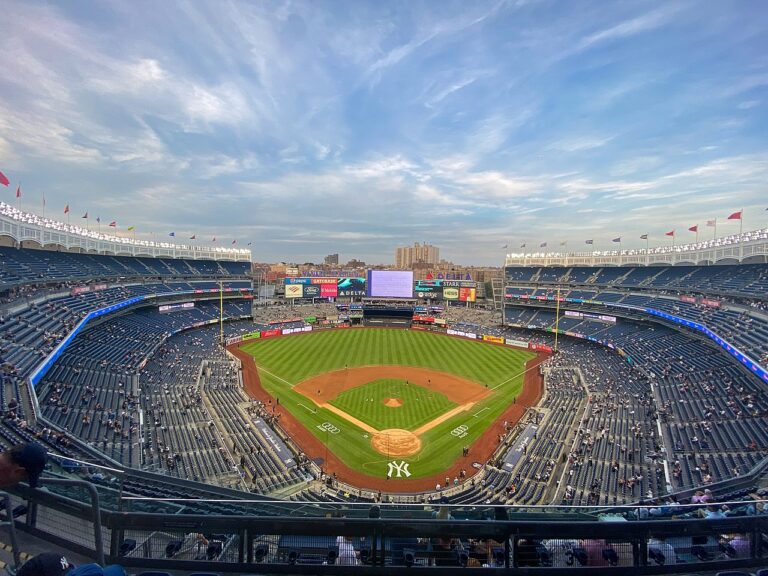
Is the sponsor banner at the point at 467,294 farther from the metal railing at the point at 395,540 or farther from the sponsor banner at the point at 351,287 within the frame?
the metal railing at the point at 395,540

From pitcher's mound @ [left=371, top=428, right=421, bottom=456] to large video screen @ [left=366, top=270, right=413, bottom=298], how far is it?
5098 centimetres

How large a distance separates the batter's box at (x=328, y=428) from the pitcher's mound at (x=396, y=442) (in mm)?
3373

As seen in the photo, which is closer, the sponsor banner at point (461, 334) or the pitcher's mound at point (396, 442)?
the pitcher's mound at point (396, 442)

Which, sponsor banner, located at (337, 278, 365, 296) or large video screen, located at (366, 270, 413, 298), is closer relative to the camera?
large video screen, located at (366, 270, 413, 298)

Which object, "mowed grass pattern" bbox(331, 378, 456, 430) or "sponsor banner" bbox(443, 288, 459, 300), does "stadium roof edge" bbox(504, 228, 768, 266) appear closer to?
"sponsor banner" bbox(443, 288, 459, 300)

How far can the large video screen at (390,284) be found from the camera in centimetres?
8000

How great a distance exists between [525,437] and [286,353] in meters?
35.8

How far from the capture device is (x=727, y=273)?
44.5 meters

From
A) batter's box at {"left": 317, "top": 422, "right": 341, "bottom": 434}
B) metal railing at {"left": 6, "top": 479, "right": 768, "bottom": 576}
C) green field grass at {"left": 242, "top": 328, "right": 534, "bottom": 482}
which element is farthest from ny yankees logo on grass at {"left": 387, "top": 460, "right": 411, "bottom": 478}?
metal railing at {"left": 6, "top": 479, "right": 768, "bottom": 576}

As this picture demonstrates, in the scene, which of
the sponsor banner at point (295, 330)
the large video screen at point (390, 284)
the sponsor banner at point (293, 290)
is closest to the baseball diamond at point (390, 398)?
the sponsor banner at point (295, 330)

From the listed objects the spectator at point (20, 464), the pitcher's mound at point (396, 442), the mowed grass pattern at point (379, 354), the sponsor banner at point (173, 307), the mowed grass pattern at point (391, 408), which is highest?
the spectator at point (20, 464)

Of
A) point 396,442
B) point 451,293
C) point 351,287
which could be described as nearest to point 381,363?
point 396,442

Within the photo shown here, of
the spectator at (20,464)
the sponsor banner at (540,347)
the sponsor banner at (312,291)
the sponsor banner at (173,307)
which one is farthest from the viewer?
the sponsor banner at (312,291)

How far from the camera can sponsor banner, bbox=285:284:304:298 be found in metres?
81.2
